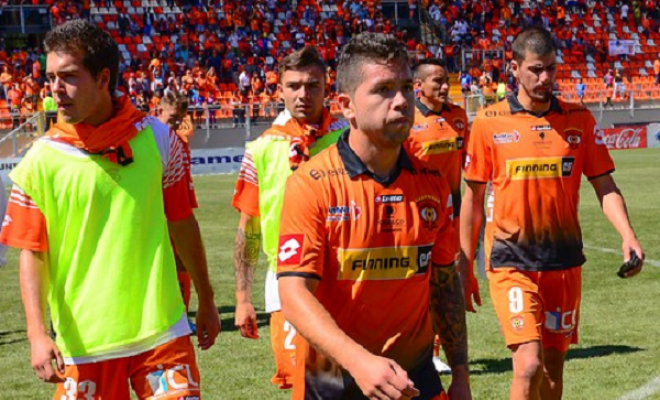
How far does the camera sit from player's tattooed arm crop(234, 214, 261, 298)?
693 centimetres

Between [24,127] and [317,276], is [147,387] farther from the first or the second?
[24,127]

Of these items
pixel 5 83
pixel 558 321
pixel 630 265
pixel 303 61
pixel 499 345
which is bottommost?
pixel 499 345

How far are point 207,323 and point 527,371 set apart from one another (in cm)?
226

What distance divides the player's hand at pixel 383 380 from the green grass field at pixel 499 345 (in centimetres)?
168

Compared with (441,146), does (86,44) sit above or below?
above

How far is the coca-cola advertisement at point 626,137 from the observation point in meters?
39.7

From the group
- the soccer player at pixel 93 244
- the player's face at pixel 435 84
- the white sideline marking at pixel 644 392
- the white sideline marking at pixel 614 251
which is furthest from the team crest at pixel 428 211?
the white sideline marking at pixel 614 251

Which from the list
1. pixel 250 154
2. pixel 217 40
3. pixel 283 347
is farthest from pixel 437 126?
pixel 217 40

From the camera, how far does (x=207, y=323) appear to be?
209 inches

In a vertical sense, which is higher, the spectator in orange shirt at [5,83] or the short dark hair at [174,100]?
the short dark hair at [174,100]

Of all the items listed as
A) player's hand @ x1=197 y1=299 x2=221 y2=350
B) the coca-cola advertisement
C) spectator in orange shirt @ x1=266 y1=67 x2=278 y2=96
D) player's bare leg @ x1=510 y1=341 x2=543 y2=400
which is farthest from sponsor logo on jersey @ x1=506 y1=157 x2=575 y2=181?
the coca-cola advertisement

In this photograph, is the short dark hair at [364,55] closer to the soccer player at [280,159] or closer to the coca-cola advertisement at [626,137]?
the soccer player at [280,159]

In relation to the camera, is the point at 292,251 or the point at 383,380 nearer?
the point at 383,380

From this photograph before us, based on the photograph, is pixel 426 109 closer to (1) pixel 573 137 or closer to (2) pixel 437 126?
(2) pixel 437 126
